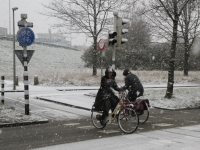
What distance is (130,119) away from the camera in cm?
798

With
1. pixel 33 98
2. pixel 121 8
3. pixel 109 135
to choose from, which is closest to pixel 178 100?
pixel 33 98

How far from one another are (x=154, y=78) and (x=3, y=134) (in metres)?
24.3

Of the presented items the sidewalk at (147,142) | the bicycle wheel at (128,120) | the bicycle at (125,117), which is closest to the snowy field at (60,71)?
the bicycle at (125,117)

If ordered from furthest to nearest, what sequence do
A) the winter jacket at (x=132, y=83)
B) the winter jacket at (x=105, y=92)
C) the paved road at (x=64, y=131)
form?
the winter jacket at (x=132, y=83) < the winter jacket at (x=105, y=92) < the paved road at (x=64, y=131)

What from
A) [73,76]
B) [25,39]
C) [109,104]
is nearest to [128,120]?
[109,104]

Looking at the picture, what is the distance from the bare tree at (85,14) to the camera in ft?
90.2

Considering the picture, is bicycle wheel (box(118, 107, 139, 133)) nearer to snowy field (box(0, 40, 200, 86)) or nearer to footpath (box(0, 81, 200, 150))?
footpath (box(0, 81, 200, 150))

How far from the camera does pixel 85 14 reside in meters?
27.9

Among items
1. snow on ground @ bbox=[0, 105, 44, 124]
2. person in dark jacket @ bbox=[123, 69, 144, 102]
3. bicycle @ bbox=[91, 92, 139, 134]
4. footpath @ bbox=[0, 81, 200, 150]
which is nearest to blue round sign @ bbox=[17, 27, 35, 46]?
snow on ground @ bbox=[0, 105, 44, 124]

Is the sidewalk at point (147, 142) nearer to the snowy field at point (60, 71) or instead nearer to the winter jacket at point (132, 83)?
the winter jacket at point (132, 83)

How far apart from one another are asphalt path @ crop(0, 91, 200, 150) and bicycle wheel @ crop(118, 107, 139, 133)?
0.74 ft

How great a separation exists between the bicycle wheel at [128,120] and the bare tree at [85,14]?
2019 centimetres

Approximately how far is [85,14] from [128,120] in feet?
69.1

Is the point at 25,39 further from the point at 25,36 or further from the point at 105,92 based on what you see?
the point at 105,92
